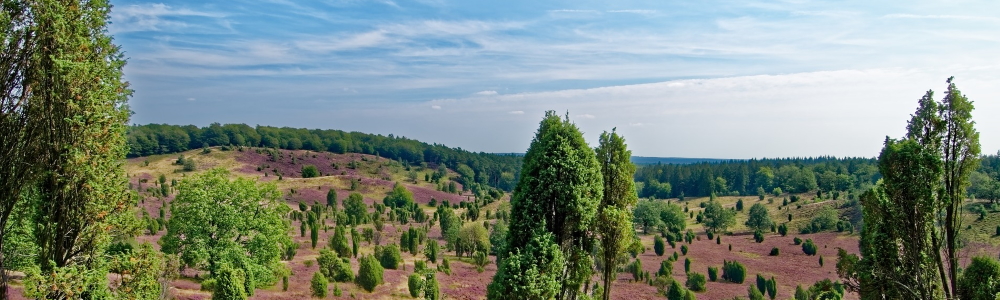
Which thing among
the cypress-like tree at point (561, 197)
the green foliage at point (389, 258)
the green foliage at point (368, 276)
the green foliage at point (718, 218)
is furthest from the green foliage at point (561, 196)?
the green foliage at point (718, 218)

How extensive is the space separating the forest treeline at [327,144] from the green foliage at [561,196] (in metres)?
127

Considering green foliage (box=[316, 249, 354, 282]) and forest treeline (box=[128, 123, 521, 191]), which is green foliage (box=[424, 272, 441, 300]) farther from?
forest treeline (box=[128, 123, 521, 191])

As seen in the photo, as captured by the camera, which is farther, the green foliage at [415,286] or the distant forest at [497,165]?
the distant forest at [497,165]

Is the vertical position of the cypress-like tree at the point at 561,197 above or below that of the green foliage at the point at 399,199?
above

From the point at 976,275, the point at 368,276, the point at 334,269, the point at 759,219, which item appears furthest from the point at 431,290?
the point at 759,219

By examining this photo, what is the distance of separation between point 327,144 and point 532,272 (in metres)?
147

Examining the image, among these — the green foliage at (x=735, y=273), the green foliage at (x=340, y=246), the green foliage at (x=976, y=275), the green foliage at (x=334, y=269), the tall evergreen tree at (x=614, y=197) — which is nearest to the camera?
the tall evergreen tree at (x=614, y=197)

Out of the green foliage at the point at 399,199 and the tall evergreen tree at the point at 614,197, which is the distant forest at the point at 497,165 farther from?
the tall evergreen tree at the point at 614,197

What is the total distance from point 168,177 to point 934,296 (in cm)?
10272

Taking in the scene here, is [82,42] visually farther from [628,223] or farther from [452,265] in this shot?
[452,265]

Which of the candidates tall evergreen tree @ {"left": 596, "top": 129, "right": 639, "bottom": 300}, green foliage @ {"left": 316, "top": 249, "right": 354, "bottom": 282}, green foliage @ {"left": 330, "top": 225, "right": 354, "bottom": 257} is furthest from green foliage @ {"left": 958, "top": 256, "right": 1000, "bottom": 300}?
green foliage @ {"left": 330, "top": 225, "right": 354, "bottom": 257}

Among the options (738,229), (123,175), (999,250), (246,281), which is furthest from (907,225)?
(738,229)

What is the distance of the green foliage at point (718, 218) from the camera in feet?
251

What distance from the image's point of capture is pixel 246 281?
22.1 meters
